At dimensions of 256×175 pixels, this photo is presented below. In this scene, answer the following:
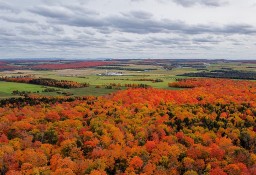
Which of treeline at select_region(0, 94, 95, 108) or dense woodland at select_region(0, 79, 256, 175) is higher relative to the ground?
treeline at select_region(0, 94, 95, 108)

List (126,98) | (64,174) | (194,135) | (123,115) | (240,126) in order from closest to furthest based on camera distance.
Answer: (64,174), (194,135), (240,126), (123,115), (126,98)

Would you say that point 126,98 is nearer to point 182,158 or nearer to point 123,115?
point 123,115

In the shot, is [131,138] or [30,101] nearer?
[131,138]

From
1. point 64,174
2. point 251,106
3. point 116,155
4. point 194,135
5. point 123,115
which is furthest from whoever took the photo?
point 251,106

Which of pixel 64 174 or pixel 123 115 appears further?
pixel 123 115

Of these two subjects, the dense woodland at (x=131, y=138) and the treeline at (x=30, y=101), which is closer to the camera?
the dense woodland at (x=131, y=138)

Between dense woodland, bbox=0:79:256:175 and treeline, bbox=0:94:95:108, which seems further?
treeline, bbox=0:94:95:108

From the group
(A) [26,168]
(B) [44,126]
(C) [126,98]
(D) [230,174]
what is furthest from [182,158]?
(C) [126,98]

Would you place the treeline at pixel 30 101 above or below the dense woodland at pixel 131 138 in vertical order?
above
